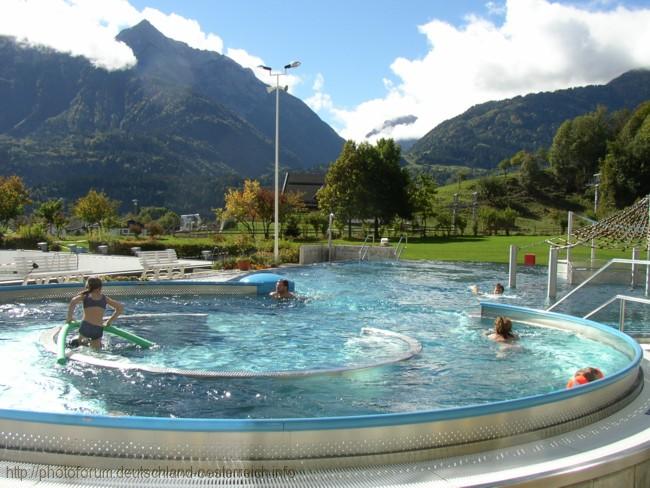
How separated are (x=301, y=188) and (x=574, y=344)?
3743 inches

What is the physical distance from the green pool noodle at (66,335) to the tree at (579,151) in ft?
309

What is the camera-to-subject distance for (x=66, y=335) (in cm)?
860

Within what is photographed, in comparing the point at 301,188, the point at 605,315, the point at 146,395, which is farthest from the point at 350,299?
the point at 301,188

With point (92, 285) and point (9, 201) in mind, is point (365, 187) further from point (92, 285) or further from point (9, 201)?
point (92, 285)

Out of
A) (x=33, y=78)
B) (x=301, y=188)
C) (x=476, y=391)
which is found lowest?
(x=476, y=391)

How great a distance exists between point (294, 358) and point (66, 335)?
3.38 meters

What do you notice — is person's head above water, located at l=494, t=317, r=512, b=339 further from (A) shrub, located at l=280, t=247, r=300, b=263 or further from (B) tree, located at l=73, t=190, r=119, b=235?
(B) tree, located at l=73, t=190, r=119, b=235

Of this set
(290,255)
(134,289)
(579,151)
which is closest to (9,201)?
(290,255)

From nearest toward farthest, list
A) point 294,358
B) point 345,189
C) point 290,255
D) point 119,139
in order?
1. point 294,358
2. point 290,255
3. point 345,189
4. point 119,139

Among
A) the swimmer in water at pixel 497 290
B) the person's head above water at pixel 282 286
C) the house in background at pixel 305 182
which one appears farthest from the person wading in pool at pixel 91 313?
the house in background at pixel 305 182

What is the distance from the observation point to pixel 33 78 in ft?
636

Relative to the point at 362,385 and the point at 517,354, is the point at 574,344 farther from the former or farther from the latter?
the point at 362,385

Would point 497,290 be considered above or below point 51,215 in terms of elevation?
below

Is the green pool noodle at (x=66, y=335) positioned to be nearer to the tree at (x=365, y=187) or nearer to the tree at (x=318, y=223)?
the tree at (x=318, y=223)
